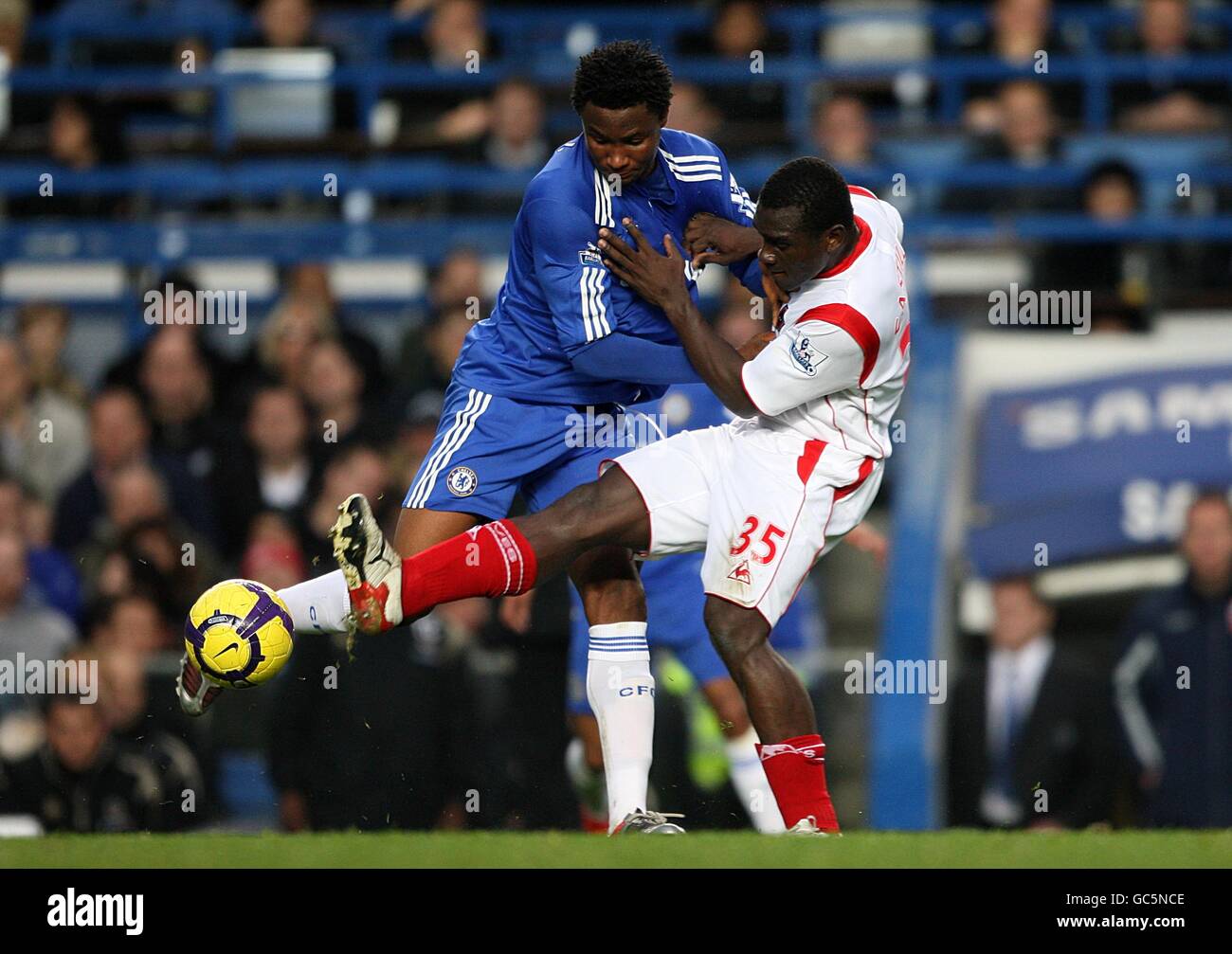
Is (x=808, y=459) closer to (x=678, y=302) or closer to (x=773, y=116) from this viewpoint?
(x=678, y=302)

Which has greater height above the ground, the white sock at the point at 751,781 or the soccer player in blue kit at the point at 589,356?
the soccer player in blue kit at the point at 589,356

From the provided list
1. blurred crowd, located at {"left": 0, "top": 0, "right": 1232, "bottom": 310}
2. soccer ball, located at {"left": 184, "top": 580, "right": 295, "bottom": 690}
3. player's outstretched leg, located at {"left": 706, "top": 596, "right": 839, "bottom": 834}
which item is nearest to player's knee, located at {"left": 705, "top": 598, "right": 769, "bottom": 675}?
player's outstretched leg, located at {"left": 706, "top": 596, "right": 839, "bottom": 834}

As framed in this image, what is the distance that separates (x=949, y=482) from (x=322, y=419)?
3350 mm

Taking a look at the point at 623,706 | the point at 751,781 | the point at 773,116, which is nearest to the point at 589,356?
the point at 623,706

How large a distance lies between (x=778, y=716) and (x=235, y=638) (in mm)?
1682

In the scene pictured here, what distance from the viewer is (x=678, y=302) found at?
5.99m

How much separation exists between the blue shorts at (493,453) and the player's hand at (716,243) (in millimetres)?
666

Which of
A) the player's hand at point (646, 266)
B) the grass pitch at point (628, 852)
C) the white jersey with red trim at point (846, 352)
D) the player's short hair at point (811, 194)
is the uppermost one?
the player's short hair at point (811, 194)

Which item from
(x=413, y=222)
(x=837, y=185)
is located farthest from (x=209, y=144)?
(x=837, y=185)

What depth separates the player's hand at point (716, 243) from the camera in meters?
6.30

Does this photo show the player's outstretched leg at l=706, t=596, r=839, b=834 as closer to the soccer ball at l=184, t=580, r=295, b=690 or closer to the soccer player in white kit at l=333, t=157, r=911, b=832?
the soccer player in white kit at l=333, t=157, r=911, b=832

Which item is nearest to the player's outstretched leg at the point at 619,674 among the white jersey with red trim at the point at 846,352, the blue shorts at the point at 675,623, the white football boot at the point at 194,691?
the white jersey with red trim at the point at 846,352

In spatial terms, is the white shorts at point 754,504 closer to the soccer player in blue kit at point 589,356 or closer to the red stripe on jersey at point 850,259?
the soccer player in blue kit at point 589,356

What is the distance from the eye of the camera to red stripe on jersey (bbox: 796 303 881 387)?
577 cm
